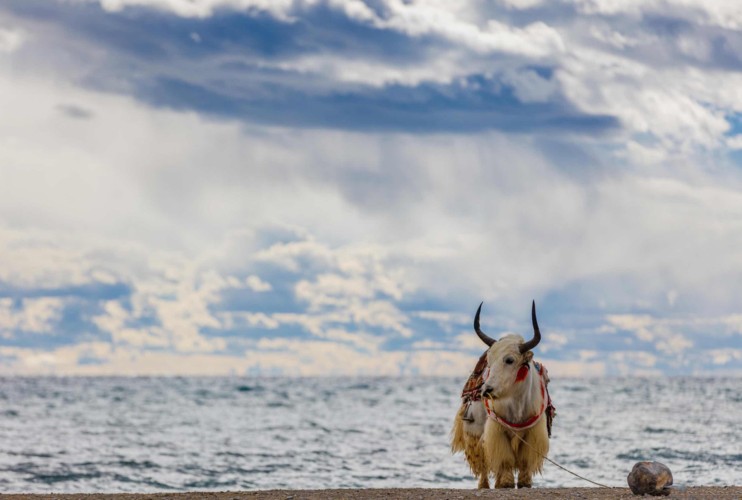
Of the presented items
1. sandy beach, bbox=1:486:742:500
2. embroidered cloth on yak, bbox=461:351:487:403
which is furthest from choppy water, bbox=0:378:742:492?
sandy beach, bbox=1:486:742:500

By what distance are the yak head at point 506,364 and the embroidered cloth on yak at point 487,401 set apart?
0.16 metres

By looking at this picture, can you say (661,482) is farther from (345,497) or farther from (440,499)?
(345,497)

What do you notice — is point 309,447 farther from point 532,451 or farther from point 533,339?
point 533,339

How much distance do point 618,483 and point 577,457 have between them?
120 inches

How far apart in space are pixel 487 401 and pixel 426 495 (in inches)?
54.9

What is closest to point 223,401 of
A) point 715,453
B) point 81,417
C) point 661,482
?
point 81,417

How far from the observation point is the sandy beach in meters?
8.80

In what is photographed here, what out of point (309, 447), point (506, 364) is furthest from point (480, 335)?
point (309, 447)

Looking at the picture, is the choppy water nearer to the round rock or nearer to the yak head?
the yak head

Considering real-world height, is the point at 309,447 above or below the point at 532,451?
below

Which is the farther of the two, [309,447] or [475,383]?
[309,447]

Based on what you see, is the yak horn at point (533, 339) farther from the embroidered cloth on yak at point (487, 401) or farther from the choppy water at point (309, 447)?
the choppy water at point (309, 447)

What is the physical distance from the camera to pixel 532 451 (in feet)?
32.8

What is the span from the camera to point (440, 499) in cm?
871
